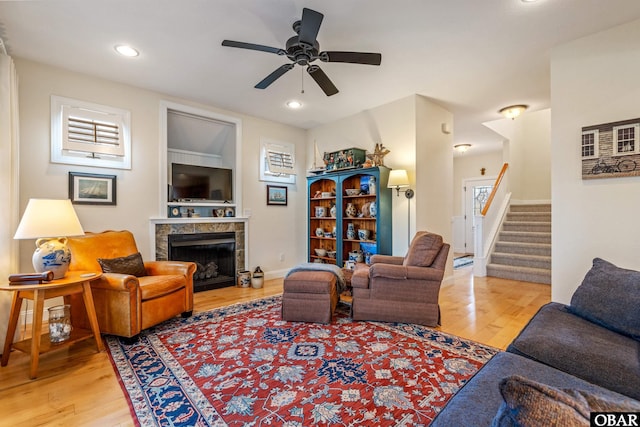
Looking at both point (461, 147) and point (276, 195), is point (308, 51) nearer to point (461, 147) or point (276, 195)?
point (276, 195)

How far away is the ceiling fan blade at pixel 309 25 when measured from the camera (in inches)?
74.8

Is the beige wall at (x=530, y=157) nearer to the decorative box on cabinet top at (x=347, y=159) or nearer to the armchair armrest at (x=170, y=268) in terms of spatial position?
the decorative box on cabinet top at (x=347, y=159)

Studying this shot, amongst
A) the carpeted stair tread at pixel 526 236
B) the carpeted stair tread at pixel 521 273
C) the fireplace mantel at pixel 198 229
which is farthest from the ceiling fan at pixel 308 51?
the carpeted stair tread at pixel 526 236

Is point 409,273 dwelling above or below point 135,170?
below

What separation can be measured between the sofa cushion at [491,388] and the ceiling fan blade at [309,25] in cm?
217

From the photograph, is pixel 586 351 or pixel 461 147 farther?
pixel 461 147

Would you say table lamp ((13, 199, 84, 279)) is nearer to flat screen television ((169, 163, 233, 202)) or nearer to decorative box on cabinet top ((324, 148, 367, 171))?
flat screen television ((169, 163, 233, 202))

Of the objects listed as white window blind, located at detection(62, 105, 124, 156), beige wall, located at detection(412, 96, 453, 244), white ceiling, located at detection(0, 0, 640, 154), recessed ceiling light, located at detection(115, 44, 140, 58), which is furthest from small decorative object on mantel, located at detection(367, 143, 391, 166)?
white window blind, located at detection(62, 105, 124, 156)

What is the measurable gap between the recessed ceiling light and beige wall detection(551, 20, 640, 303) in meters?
4.06

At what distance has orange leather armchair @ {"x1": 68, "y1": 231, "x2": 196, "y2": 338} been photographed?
8.05 ft

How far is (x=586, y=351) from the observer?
4.39 ft

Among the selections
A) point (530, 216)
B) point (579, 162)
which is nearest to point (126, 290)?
point (579, 162)

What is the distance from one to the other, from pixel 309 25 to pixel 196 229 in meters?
3.12

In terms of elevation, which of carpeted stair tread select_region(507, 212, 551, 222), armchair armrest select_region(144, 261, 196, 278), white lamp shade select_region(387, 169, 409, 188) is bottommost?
armchair armrest select_region(144, 261, 196, 278)
